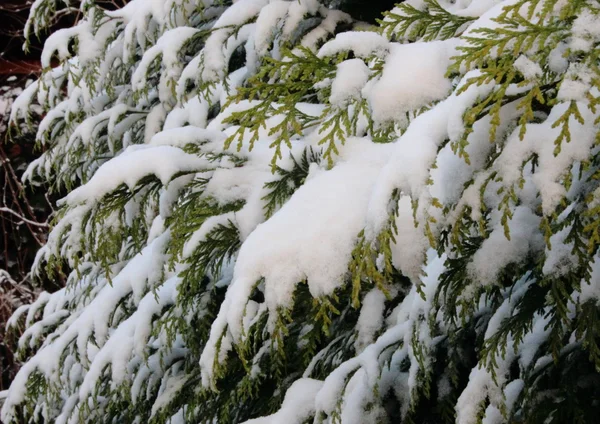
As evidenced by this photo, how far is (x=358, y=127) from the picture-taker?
1.97 m

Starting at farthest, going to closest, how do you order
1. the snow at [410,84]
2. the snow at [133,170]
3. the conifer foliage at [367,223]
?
the snow at [133,170], the snow at [410,84], the conifer foliage at [367,223]

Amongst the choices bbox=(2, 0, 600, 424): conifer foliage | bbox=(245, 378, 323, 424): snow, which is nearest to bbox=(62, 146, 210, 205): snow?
bbox=(2, 0, 600, 424): conifer foliage

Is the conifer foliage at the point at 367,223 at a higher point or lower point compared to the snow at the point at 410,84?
lower

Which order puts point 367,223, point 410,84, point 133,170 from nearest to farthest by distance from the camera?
point 367,223 < point 410,84 < point 133,170

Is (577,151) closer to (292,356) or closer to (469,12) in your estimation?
(469,12)

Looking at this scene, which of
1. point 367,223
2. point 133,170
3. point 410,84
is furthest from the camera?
point 133,170

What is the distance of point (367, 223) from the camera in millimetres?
1165

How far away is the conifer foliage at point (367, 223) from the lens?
115 cm

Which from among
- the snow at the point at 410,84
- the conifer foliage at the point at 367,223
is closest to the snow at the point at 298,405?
the conifer foliage at the point at 367,223

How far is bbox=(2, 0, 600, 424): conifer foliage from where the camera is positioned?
1146 mm

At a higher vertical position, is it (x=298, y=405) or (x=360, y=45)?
(x=360, y=45)

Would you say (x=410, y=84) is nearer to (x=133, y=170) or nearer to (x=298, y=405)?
(x=133, y=170)

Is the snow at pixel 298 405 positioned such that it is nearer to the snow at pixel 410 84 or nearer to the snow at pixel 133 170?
the snow at pixel 133 170

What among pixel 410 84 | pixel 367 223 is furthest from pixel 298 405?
pixel 410 84
